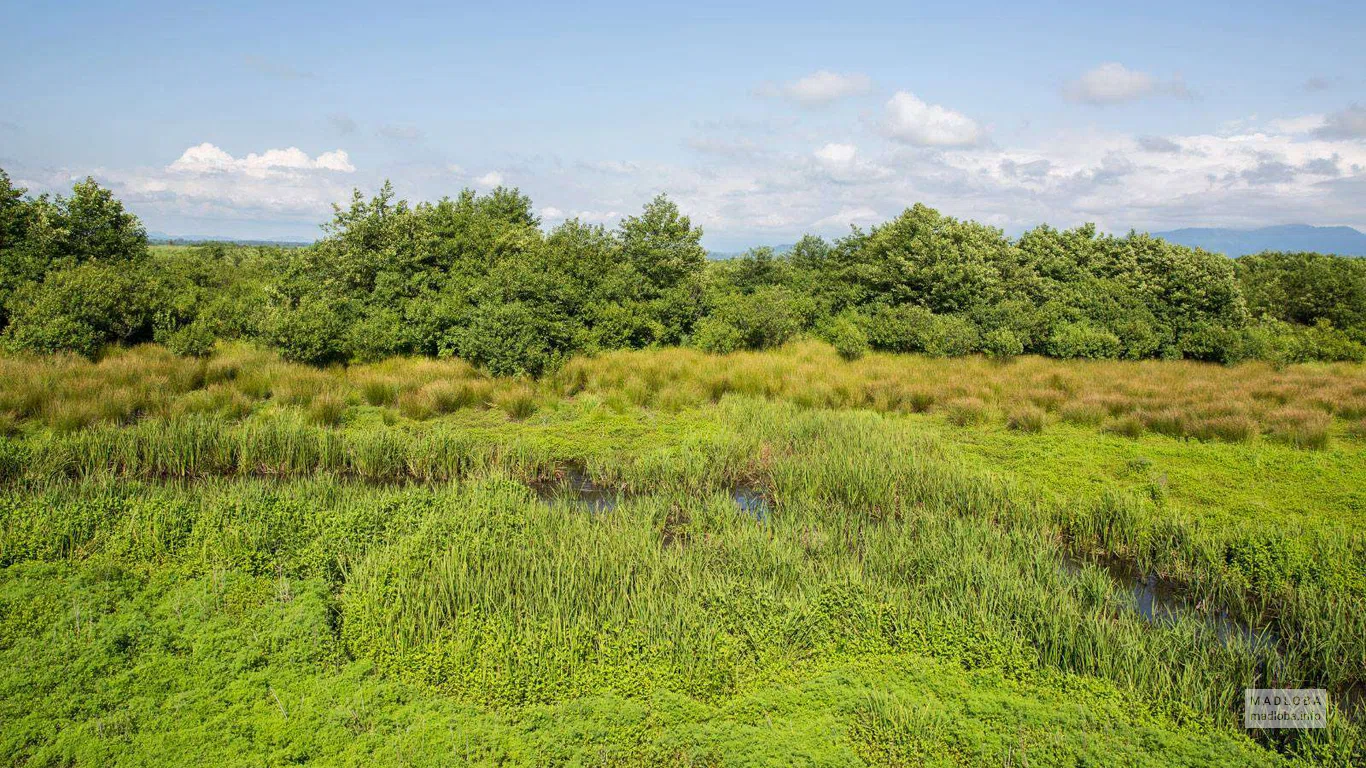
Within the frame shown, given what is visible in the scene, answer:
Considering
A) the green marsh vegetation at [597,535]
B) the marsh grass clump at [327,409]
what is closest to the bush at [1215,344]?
the green marsh vegetation at [597,535]

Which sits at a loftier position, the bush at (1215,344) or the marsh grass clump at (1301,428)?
the bush at (1215,344)

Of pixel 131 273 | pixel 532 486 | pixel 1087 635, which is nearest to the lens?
pixel 1087 635

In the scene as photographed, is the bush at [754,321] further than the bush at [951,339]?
Yes

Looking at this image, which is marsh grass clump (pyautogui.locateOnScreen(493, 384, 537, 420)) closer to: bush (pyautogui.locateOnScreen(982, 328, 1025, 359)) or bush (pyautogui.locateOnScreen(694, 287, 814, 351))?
bush (pyautogui.locateOnScreen(694, 287, 814, 351))

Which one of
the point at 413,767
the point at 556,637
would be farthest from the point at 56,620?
the point at 556,637

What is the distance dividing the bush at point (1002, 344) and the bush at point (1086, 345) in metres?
1.53

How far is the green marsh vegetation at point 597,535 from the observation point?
5438 mm

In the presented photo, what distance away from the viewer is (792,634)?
6527mm

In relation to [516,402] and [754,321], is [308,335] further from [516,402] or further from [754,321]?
[754,321]

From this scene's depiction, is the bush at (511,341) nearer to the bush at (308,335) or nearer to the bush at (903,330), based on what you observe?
the bush at (308,335)

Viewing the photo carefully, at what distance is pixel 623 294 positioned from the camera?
928 inches

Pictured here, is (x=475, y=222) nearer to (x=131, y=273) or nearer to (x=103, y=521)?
(x=131, y=273)

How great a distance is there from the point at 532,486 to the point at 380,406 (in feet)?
20.4

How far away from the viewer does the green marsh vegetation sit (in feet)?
17.8
